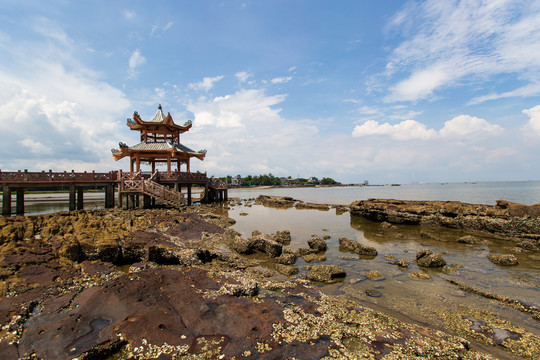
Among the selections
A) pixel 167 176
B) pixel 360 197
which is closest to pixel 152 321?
pixel 167 176

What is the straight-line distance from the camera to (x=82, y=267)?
26.8 ft

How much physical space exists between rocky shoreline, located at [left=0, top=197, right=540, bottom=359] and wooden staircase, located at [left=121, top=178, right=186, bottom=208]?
47.7 ft

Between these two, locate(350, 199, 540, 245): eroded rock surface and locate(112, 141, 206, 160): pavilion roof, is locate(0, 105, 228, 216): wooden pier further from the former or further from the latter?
locate(350, 199, 540, 245): eroded rock surface

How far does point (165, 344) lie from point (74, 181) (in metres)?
26.8

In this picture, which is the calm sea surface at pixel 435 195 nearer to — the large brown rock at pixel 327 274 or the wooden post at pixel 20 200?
the large brown rock at pixel 327 274

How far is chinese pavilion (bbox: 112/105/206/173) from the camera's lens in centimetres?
2833

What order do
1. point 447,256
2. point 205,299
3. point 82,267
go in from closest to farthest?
point 205,299 < point 82,267 < point 447,256

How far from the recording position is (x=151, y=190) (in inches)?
954

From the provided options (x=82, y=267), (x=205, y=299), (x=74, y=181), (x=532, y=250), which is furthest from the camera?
(x=74, y=181)

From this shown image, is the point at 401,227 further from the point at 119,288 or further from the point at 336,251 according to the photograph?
the point at 119,288

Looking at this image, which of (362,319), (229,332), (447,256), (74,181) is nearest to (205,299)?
(229,332)

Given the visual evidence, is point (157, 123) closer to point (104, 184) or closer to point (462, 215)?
point (104, 184)

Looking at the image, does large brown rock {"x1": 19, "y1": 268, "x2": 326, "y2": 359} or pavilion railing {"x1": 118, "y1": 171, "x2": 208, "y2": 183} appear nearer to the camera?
large brown rock {"x1": 19, "y1": 268, "x2": 326, "y2": 359}

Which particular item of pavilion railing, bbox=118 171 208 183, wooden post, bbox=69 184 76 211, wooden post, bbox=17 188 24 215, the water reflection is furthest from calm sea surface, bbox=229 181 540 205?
wooden post, bbox=17 188 24 215
